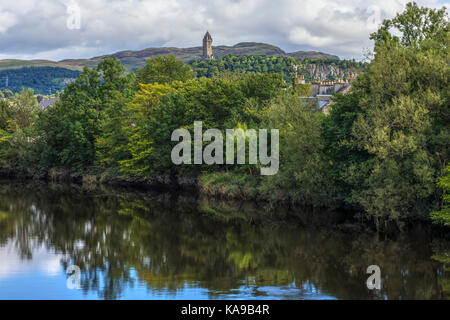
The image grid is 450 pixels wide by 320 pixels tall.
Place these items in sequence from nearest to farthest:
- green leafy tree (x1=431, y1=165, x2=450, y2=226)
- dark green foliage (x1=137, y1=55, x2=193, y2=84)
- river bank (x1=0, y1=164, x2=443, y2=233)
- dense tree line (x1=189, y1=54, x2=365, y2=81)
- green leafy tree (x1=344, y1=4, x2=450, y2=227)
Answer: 1. green leafy tree (x1=431, y1=165, x2=450, y2=226)
2. green leafy tree (x1=344, y1=4, x2=450, y2=227)
3. river bank (x1=0, y1=164, x2=443, y2=233)
4. dark green foliage (x1=137, y1=55, x2=193, y2=84)
5. dense tree line (x1=189, y1=54, x2=365, y2=81)

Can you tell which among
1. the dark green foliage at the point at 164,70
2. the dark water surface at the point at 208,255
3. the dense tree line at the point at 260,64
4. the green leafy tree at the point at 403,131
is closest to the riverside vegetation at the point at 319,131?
the green leafy tree at the point at 403,131

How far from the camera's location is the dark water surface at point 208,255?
18047mm

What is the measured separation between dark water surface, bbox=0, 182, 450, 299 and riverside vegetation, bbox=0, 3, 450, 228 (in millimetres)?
1968

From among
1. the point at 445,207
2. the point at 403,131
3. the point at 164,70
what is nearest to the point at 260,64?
the point at 164,70

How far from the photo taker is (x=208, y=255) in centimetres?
2331

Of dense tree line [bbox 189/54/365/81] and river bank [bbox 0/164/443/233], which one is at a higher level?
dense tree line [bbox 189/54/365/81]

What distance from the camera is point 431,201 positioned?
2703 cm

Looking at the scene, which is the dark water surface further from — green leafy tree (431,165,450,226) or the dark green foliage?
the dark green foliage

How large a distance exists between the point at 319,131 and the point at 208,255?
41.3 feet

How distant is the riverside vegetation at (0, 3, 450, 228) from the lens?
2616 cm

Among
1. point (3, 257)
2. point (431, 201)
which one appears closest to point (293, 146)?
point (431, 201)

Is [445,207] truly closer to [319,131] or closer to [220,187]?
[319,131]

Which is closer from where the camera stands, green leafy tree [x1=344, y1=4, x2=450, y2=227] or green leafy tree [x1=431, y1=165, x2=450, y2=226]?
green leafy tree [x1=431, y1=165, x2=450, y2=226]

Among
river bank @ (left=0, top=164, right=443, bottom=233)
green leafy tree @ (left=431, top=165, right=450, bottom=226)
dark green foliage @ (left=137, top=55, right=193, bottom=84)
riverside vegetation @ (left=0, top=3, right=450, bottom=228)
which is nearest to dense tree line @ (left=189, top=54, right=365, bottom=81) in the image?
dark green foliage @ (left=137, top=55, right=193, bottom=84)
